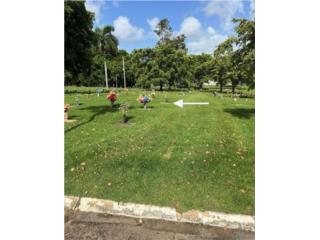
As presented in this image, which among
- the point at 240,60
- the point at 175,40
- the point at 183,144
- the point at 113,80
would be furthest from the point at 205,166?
the point at 113,80

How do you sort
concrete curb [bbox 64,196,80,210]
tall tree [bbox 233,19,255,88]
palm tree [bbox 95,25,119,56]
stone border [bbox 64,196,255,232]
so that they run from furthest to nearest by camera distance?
palm tree [bbox 95,25,119,56] → tall tree [bbox 233,19,255,88] → concrete curb [bbox 64,196,80,210] → stone border [bbox 64,196,255,232]

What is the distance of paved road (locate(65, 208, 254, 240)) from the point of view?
372 centimetres

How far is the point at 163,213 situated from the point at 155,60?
38666 mm

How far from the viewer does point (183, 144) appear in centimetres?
795

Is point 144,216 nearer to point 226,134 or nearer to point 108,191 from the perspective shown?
point 108,191

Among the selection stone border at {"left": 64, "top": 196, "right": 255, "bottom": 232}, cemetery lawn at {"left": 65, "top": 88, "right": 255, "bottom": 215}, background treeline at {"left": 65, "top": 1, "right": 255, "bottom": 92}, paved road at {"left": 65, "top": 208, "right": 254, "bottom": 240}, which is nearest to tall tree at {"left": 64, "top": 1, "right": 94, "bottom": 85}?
background treeline at {"left": 65, "top": 1, "right": 255, "bottom": 92}

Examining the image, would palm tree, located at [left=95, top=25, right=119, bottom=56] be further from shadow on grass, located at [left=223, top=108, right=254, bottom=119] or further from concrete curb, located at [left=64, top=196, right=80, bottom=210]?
concrete curb, located at [left=64, top=196, right=80, bottom=210]

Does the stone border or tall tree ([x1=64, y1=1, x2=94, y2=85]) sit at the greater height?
tall tree ([x1=64, y1=1, x2=94, y2=85])

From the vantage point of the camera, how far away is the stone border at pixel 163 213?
4.03 m

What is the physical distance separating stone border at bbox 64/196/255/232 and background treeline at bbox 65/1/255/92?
7.98 meters

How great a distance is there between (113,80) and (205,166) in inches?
1976

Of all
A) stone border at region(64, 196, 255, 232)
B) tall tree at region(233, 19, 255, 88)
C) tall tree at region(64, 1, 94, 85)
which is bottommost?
stone border at region(64, 196, 255, 232)

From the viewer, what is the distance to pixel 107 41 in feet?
165

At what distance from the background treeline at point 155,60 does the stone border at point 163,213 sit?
7984 mm
